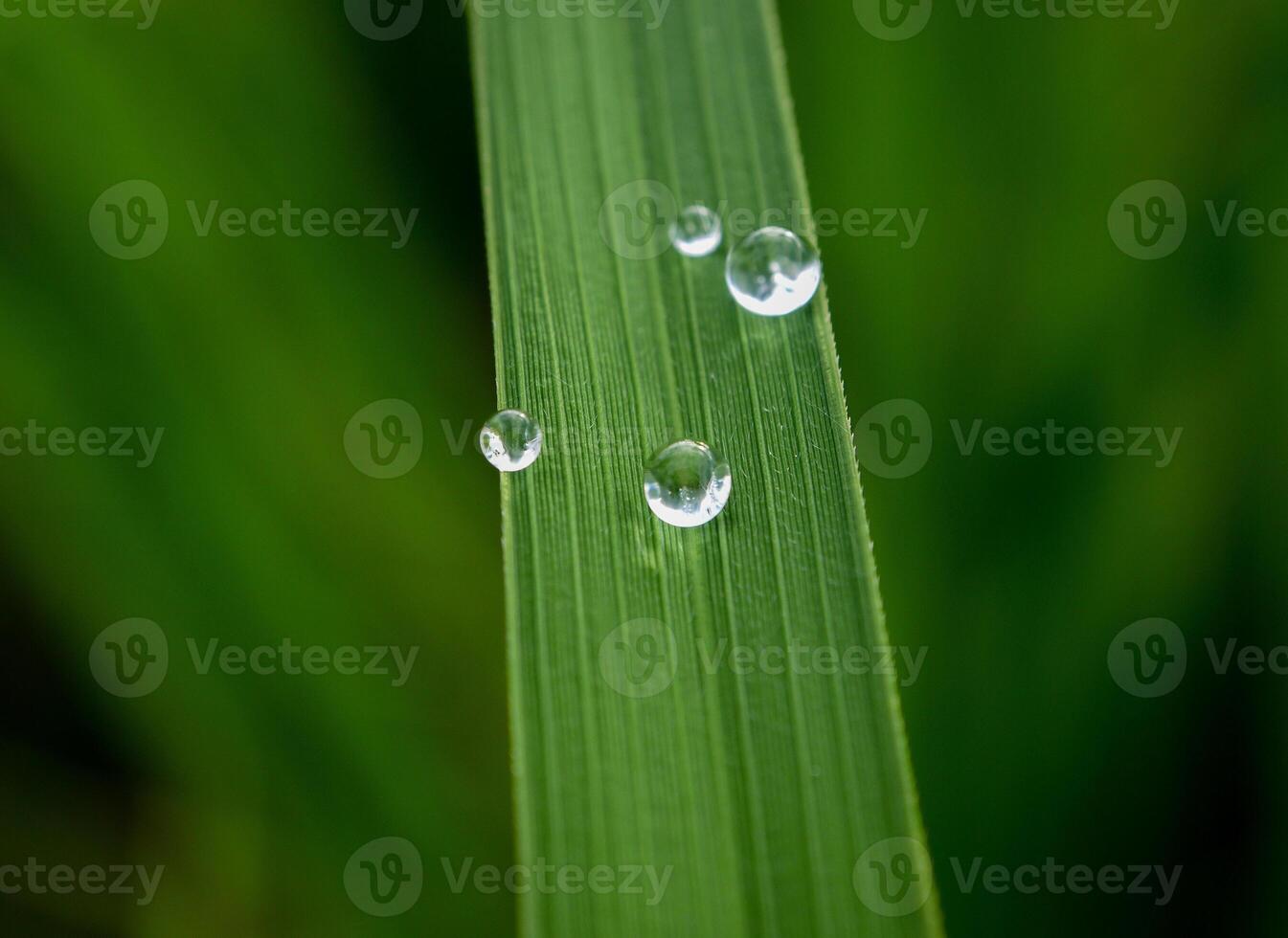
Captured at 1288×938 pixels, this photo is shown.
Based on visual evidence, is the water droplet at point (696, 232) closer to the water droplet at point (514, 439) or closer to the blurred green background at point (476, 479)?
the water droplet at point (514, 439)

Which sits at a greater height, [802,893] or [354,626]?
[354,626]

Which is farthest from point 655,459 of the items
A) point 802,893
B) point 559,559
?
point 802,893

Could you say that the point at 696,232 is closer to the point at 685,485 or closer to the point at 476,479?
the point at 685,485

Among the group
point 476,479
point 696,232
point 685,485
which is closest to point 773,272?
point 696,232

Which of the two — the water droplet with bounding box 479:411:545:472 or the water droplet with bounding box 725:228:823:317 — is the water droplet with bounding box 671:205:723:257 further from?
the water droplet with bounding box 479:411:545:472

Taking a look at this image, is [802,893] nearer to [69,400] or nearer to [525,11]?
[525,11]

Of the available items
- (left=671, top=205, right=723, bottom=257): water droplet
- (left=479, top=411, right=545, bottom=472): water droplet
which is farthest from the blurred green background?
(left=479, top=411, right=545, bottom=472): water droplet

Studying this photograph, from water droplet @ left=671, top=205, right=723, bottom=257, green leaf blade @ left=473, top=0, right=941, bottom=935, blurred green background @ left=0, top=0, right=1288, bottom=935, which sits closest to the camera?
green leaf blade @ left=473, top=0, right=941, bottom=935
